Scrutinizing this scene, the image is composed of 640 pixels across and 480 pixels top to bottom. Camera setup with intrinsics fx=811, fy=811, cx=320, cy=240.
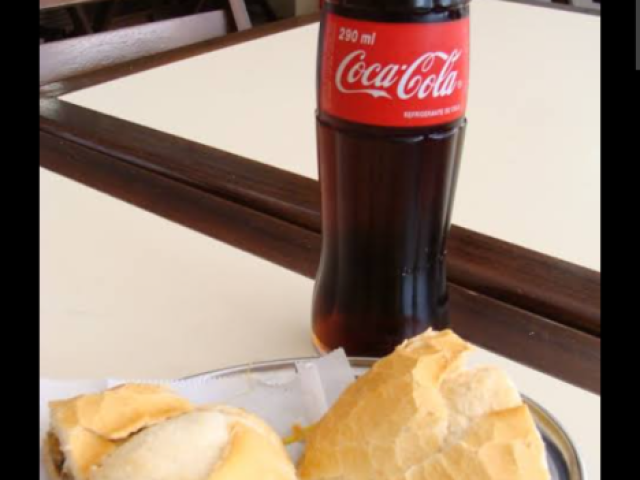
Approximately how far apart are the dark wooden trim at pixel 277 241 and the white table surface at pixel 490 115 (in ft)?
0.38

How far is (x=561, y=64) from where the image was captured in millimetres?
1286

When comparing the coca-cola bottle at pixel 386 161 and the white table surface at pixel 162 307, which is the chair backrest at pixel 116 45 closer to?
the white table surface at pixel 162 307

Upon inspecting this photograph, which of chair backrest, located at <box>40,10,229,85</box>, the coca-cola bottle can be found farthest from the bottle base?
chair backrest, located at <box>40,10,229,85</box>

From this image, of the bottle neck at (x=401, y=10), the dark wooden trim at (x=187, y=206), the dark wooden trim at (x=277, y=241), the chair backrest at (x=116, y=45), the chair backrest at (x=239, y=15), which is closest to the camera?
the bottle neck at (x=401, y=10)

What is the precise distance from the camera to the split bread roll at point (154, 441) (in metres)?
0.35

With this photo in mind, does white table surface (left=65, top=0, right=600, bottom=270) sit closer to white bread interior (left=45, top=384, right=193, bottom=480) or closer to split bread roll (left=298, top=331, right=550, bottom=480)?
split bread roll (left=298, top=331, right=550, bottom=480)

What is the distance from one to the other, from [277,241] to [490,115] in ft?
1.52

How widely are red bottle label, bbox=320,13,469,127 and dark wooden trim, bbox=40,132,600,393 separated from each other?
0.18m

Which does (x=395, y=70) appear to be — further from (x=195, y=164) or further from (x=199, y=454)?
(x=195, y=164)

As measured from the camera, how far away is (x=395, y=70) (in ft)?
1.63

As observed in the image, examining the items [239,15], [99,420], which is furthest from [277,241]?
[239,15]

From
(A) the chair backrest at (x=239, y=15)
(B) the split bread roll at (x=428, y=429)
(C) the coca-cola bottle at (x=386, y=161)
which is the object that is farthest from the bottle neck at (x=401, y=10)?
(A) the chair backrest at (x=239, y=15)

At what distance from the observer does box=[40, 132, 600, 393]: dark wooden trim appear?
0.59 meters

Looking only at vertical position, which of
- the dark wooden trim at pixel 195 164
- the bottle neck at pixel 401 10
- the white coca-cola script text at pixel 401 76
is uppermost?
the bottle neck at pixel 401 10
